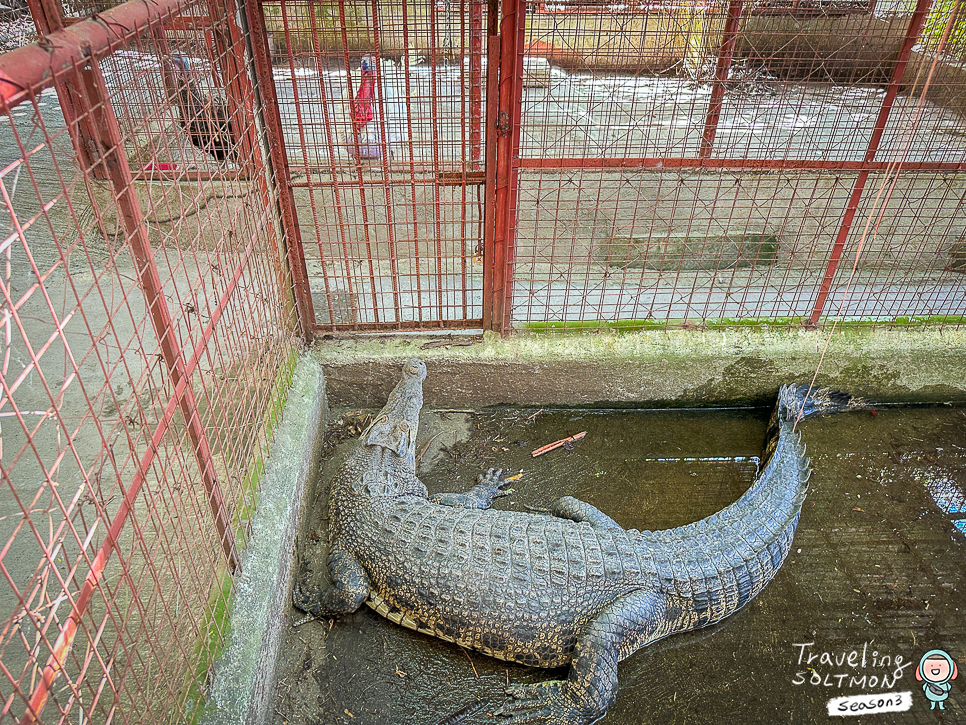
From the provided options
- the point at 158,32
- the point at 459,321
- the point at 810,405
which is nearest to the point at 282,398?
the point at 459,321

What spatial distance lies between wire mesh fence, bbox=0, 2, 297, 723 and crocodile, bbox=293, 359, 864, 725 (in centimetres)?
59

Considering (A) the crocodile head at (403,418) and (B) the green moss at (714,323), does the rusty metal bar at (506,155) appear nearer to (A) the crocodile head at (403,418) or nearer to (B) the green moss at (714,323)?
(B) the green moss at (714,323)

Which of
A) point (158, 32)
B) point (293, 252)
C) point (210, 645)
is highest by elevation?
point (158, 32)

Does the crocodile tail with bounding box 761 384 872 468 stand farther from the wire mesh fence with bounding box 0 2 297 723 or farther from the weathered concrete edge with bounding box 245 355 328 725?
the wire mesh fence with bounding box 0 2 297 723

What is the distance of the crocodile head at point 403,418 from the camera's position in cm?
348

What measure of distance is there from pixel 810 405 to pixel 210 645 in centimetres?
361

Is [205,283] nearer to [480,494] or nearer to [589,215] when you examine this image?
[480,494]

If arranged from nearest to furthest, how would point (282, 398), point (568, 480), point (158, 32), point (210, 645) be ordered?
point (158, 32), point (210, 645), point (282, 398), point (568, 480)

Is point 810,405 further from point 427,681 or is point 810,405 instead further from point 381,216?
point 381,216

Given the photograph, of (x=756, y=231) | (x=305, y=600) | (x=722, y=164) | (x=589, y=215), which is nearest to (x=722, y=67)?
(x=756, y=231)

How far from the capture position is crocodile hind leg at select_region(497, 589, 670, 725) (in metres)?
2.59

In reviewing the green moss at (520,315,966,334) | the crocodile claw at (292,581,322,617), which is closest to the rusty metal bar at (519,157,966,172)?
the green moss at (520,315,966,334)

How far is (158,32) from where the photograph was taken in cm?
203

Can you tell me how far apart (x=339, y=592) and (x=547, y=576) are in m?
0.98
